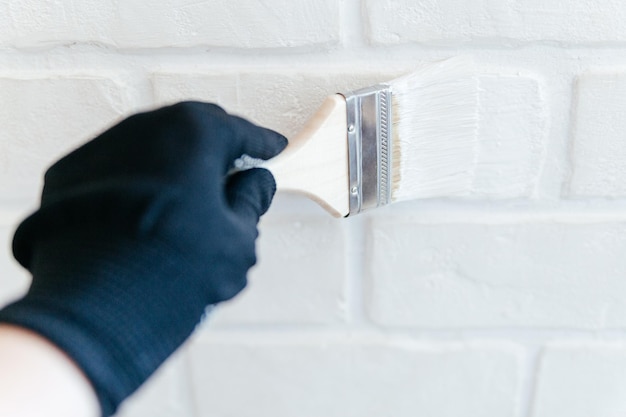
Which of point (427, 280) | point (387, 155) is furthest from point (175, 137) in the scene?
point (427, 280)

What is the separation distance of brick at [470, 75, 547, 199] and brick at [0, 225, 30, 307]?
0.37 metres

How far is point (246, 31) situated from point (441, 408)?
36 centimetres

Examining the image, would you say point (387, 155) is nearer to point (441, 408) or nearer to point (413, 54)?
point (413, 54)

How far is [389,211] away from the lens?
50cm

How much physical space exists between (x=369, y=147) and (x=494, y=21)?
0.12 m

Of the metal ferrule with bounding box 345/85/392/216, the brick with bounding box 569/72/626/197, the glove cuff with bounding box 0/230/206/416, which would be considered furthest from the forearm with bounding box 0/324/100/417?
the brick with bounding box 569/72/626/197

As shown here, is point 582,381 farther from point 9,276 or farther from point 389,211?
point 9,276

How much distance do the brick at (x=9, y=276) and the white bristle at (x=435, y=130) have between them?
314 millimetres

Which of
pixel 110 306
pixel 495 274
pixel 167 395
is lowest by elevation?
pixel 167 395

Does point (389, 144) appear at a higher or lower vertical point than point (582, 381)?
higher

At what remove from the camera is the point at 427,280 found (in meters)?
0.52

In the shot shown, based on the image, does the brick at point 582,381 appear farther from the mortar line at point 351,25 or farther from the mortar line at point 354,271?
the mortar line at point 351,25

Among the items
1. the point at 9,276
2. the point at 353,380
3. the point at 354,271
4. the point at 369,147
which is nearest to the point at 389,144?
the point at 369,147

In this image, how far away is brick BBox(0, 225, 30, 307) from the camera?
1.74 ft
